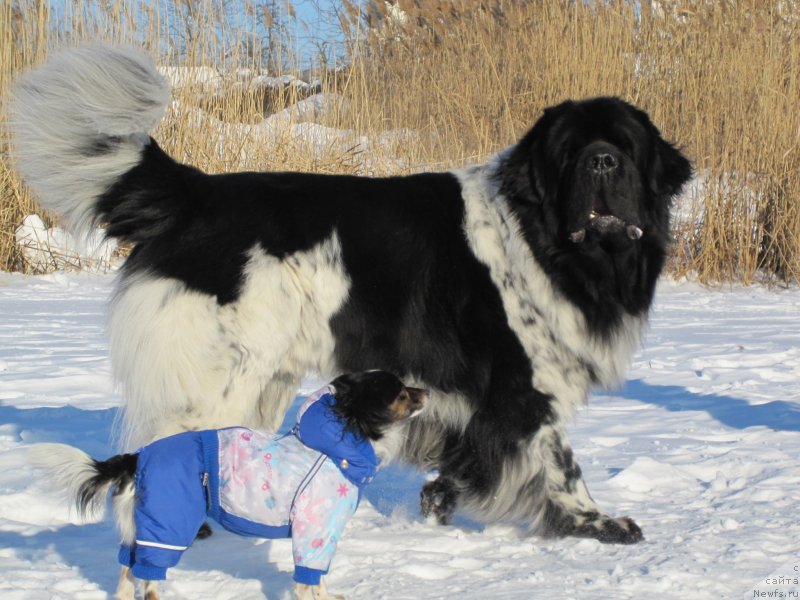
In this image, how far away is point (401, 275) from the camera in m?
3.42

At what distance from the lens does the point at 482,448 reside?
349cm

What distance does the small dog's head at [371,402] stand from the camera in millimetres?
2732

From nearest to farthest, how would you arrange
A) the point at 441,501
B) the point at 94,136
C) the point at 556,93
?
1. the point at 94,136
2. the point at 441,501
3. the point at 556,93

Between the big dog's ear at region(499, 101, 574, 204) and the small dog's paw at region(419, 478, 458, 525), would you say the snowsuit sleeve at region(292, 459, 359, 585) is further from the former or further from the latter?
the big dog's ear at region(499, 101, 574, 204)

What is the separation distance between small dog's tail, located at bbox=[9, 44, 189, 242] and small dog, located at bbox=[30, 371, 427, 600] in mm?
952

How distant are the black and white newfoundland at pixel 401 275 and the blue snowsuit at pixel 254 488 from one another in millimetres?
508

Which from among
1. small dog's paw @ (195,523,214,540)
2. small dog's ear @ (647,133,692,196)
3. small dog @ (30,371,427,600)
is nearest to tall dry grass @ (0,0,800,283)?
small dog's ear @ (647,133,692,196)

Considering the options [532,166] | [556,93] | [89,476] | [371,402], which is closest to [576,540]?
[371,402]

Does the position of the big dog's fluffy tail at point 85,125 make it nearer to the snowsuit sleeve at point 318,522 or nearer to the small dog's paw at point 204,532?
the small dog's paw at point 204,532

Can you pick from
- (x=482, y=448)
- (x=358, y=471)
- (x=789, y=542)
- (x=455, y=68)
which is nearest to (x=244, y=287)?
(x=358, y=471)

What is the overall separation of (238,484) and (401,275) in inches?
43.6

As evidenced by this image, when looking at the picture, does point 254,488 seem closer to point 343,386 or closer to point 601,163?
point 343,386

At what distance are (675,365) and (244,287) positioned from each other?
11.8ft

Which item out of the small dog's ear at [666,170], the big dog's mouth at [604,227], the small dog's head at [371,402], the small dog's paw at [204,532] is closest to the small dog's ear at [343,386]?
the small dog's head at [371,402]
